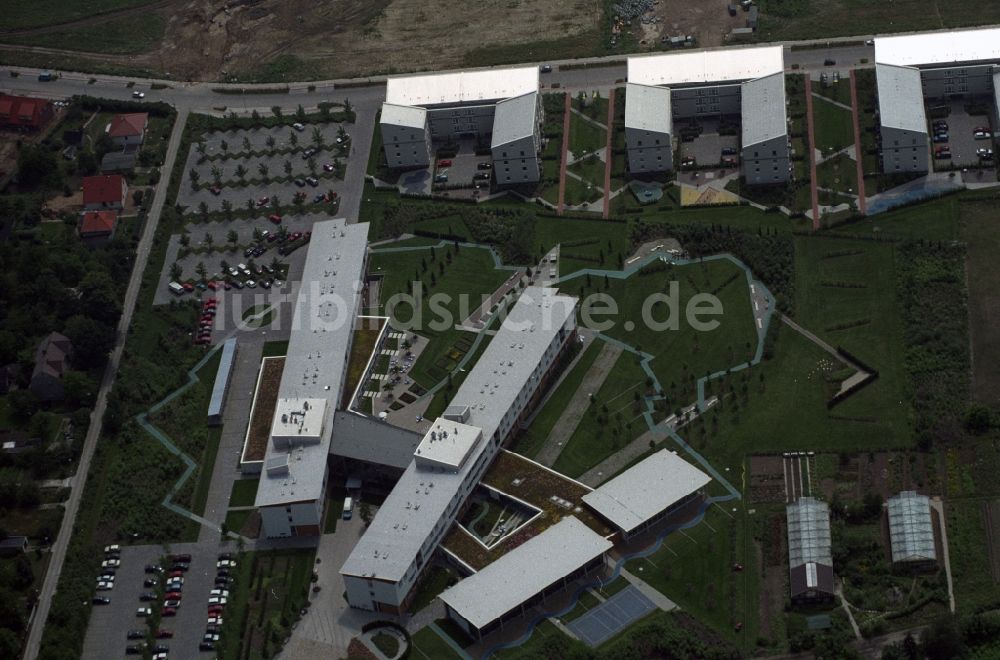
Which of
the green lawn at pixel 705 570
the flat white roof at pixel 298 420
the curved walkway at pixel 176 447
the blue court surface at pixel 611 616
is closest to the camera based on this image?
the blue court surface at pixel 611 616

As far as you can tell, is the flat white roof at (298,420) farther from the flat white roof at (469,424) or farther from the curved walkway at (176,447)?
the flat white roof at (469,424)

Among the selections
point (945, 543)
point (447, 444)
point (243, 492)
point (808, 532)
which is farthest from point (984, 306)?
point (243, 492)

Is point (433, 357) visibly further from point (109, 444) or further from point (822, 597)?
point (822, 597)

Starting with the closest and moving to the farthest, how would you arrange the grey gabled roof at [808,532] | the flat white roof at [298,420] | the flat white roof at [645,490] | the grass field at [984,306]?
the grey gabled roof at [808,532], the flat white roof at [645,490], the grass field at [984,306], the flat white roof at [298,420]

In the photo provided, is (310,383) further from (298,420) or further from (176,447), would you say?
(176,447)

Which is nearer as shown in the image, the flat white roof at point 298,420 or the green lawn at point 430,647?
the green lawn at point 430,647

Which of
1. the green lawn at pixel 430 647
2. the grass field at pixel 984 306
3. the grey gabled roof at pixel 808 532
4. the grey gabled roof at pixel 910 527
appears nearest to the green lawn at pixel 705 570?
the grey gabled roof at pixel 808 532

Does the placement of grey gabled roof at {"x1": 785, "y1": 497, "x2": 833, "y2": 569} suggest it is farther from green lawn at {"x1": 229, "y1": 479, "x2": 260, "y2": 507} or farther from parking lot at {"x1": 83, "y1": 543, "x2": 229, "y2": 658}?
parking lot at {"x1": 83, "y1": 543, "x2": 229, "y2": 658}
